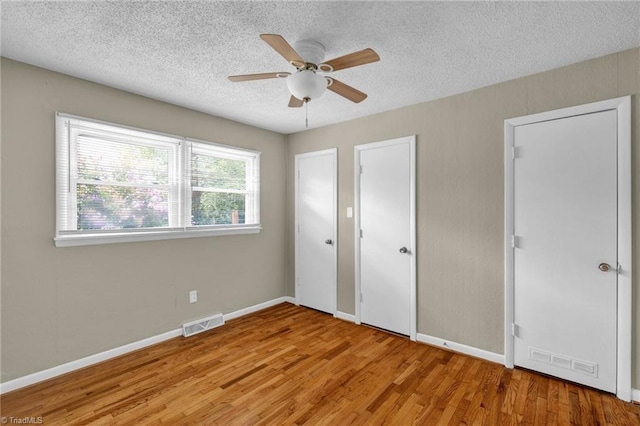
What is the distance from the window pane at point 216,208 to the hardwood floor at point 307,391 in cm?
138

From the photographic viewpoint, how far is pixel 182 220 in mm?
3305

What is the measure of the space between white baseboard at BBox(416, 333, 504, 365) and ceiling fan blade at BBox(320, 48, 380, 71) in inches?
106

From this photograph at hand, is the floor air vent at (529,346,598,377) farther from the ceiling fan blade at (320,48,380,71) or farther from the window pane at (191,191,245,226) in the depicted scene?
the window pane at (191,191,245,226)

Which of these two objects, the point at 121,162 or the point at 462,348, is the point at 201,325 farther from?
the point at 462,348

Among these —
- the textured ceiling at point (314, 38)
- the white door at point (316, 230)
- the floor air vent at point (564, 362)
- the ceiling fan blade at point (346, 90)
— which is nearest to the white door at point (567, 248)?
the floor air vent at point (564, 362)

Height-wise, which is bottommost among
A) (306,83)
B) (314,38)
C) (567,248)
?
(567,248)

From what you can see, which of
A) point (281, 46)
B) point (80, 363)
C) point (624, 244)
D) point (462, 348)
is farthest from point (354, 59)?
point (80, 363)

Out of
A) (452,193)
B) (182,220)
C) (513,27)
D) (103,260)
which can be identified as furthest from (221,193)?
(513,27)

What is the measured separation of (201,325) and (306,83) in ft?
9.46

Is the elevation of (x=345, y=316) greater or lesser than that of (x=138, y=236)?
lesser

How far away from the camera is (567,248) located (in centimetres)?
238

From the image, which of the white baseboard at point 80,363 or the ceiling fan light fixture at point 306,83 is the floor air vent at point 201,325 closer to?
the white baseboard at point 80,363

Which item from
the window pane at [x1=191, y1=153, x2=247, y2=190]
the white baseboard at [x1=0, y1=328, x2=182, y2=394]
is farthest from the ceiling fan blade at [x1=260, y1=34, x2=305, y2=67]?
the white baseboard at [x1=0, y1=328, x2=182, y2=394]

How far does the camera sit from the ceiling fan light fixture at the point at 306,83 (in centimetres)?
191
